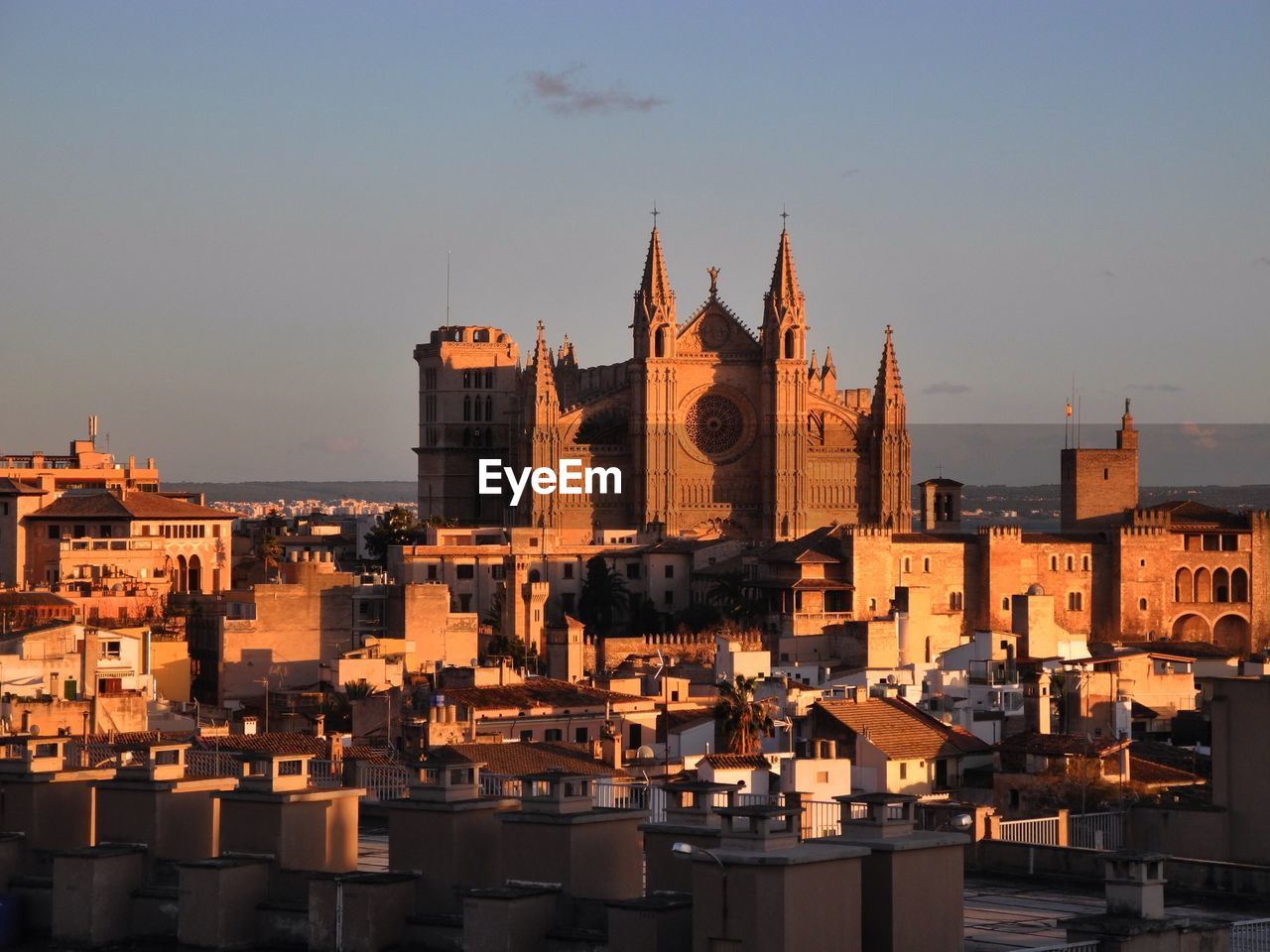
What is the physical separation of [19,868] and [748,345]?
84.3 m

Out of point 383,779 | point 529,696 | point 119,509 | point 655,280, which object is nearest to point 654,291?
point 655,280

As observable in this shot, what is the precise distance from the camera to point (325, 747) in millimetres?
37844

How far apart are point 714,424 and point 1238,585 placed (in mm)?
21179

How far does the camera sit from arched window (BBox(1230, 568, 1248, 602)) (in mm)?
92438

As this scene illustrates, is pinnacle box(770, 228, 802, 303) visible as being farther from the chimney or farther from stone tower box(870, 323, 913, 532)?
the chimney

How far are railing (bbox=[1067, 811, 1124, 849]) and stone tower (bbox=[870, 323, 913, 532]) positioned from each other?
77.6 m

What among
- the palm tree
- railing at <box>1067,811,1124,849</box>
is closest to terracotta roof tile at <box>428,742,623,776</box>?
the palm tree

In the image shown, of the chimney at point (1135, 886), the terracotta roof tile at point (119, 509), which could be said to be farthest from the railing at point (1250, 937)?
the terracotta roof tile at point (119, 509)

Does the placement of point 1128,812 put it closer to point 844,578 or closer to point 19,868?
point 19,868

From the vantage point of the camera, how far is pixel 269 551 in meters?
92.9

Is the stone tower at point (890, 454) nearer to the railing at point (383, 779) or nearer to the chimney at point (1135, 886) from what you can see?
the railing at point (383, 779)

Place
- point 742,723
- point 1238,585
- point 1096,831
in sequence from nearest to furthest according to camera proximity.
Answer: point 1096,831, point 742,723, point 1238,585

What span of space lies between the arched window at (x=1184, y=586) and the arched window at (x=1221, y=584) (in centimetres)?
81

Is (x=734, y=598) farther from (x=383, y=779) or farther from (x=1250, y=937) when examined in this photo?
(x=1250, y=937)
